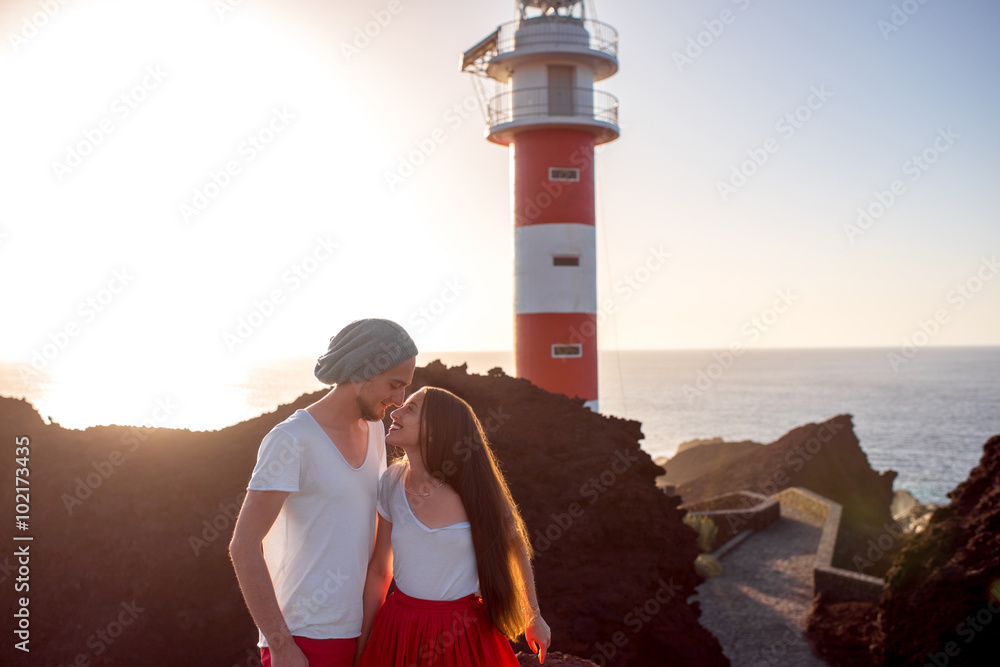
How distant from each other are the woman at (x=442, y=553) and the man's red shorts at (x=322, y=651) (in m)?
0.17

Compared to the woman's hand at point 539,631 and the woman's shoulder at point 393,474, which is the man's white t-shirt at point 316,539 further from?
the woman's hand at point 539,631

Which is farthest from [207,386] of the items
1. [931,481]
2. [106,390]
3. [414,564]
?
[414,564]

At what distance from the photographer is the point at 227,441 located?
22.5 feet

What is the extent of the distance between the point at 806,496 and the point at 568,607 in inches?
609

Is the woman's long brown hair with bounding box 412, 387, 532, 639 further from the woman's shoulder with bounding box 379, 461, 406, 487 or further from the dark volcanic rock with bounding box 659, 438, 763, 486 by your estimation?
the dark volcanic rock with bounding box 659, 438, 763, 486

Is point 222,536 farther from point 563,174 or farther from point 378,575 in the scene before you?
point 563,174

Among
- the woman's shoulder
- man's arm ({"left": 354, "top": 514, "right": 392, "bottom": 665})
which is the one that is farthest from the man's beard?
man's arm ({"left": 354, "top": 514, "right": 392, "bottom": 665})

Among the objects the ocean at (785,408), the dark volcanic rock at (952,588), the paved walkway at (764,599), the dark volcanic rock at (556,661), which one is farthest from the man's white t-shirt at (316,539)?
the ocean at (785,408)

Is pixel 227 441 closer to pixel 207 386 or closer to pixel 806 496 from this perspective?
pixel 806 496

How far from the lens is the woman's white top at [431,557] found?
316cm

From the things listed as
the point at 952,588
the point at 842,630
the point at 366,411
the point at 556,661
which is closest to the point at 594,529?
the point at 556,661

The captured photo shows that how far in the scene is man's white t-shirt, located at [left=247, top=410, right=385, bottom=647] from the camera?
9.15ft

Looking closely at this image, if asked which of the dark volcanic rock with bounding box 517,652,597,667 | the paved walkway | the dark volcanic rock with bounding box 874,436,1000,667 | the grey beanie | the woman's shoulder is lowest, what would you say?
the paved walkway

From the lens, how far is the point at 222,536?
599cm
